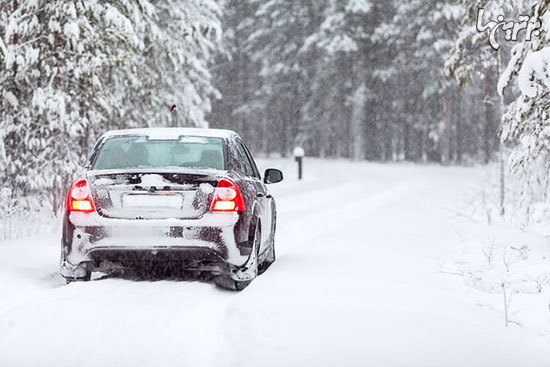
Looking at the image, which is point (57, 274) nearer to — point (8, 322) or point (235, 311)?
point (8, 322)

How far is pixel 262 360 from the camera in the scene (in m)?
4.23

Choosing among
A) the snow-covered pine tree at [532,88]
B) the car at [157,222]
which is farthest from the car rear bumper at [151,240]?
the snow-covered pine tree at [532,88]

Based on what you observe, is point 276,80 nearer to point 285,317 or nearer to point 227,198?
point 227,198

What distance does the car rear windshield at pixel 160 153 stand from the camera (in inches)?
273

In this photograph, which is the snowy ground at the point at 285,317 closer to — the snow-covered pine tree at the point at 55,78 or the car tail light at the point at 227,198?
the car tail light at the point at 227,198

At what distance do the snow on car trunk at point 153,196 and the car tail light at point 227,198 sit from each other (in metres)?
0.08

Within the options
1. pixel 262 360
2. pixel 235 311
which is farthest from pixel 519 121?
pixel 262 360

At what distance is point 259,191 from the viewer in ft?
25.5

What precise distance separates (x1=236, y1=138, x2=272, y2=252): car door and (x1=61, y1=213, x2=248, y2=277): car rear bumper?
100 centimetres

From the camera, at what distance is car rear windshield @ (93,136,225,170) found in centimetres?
693

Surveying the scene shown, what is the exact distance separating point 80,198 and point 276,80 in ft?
152

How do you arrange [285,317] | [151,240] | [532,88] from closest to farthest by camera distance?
[285,317] < [151,240] < [532,88]

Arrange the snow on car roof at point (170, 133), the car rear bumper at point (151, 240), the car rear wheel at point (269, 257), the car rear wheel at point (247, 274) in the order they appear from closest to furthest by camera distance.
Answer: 1. the car rear bumper at point (151, 240)
2. the car rear wheel at point (247, 274)
3. the snow on car roof at point (170, 133)
4. the car rear wheel at point (269, 257)

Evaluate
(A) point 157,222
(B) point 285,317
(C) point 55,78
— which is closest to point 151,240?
(A) point 157,222
